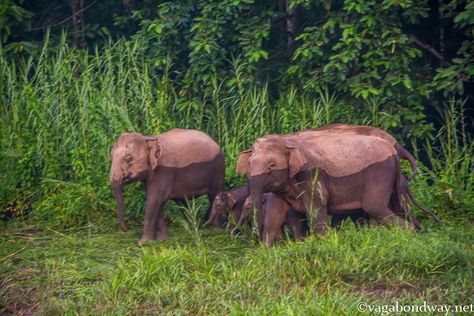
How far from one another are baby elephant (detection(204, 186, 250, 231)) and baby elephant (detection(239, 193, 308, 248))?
1.77ft

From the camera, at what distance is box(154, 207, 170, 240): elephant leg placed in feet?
28.9

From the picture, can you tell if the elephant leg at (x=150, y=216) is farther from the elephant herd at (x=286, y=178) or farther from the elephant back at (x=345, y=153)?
the elephant back at (x=345, y=153)

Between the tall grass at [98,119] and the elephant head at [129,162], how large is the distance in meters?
0.78

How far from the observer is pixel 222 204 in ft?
29.8

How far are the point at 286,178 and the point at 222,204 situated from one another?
1.06m

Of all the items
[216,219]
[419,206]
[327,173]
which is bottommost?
[216,219]

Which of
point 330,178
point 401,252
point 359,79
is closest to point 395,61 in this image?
point 359,79

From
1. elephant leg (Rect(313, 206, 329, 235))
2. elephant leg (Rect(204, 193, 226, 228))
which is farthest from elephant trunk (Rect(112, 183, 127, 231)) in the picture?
elephant leg (Rect(313, 206, 329, 235))

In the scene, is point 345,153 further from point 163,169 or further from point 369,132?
point 163,169

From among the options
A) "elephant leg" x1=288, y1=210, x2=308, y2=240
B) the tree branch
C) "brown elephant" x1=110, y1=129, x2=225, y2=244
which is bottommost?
"elephant leg" x1=288, y1=210, x2=308, y2=240

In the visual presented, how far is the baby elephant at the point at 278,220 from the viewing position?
8242 mm

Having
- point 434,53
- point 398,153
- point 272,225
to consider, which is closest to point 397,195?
point 398,153

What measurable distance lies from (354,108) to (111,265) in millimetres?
3975

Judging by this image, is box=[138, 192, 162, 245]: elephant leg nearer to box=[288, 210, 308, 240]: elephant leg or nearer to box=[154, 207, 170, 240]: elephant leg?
box=[154, 207, 170, 240]: elephant leg
